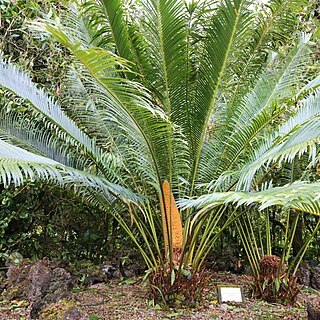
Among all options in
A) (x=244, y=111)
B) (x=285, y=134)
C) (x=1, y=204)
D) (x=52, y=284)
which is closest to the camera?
(x=285, y=134)

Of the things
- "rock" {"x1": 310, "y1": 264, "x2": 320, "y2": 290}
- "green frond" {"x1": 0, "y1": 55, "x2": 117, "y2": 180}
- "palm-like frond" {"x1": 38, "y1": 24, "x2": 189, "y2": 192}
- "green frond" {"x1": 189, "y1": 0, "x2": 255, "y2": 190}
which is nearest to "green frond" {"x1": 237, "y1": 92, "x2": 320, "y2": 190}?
"green frond" {"x1": 189, "y1": 0, "x2": 255, "y2": 190}

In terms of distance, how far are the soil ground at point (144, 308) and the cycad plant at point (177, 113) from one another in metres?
0.19

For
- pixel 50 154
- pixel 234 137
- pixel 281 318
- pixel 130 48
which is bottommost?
pixel 281 318

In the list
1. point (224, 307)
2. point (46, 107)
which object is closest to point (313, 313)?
point (224, 307)

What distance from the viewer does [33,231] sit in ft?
13.9

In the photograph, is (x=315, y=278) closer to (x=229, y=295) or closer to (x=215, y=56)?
(x=229, y=295)

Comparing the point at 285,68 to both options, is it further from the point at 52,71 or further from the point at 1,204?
the point at 1,204

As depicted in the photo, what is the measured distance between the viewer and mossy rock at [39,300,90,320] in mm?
2027

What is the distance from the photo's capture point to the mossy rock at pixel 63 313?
2.03 m

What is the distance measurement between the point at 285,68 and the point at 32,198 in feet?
10.5

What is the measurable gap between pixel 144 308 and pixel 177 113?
1.72 meters

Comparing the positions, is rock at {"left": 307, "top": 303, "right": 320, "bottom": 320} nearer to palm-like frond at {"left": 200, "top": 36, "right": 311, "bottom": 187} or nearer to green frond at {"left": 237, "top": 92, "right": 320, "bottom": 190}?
green frond at {"left": 237, "top": 92, "right": 320, "bottom": 190}

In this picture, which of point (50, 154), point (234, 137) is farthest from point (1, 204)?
point (234, 137)

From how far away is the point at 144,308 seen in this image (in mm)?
2939
